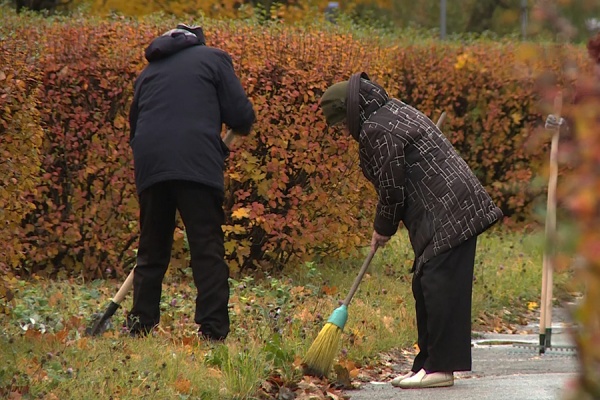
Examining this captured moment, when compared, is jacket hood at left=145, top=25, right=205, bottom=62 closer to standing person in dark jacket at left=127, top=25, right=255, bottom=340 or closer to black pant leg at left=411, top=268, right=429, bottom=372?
standing person in dark jacket at left=127, top=25, right=255, bottom=340

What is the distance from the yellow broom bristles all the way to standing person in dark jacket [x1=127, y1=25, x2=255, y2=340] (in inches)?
21.8

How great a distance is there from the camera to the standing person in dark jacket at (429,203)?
18.0ft

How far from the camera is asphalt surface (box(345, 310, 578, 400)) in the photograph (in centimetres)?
536

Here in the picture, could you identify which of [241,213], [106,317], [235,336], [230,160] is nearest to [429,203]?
[235,336]

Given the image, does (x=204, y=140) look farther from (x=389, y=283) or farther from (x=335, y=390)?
(x=389, y=283)

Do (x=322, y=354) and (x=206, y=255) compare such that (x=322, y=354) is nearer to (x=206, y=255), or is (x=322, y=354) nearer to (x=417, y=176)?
(x=206, y=255)

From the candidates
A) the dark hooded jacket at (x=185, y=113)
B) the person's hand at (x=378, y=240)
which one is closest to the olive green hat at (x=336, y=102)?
the dark hooded jacket at (x=185, y=113)

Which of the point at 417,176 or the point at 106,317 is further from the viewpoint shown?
the point at 106,317

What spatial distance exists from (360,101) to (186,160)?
3.17 feet

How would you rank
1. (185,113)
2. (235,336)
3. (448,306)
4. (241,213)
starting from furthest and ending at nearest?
(241,213) → (235,336) → (185,113) → (448,306)

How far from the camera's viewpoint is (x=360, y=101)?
5.56 m

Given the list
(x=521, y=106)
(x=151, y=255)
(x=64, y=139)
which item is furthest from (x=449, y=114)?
(x=151, y=255)

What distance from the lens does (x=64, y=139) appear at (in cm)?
821

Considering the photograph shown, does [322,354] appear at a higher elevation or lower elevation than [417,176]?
lower
